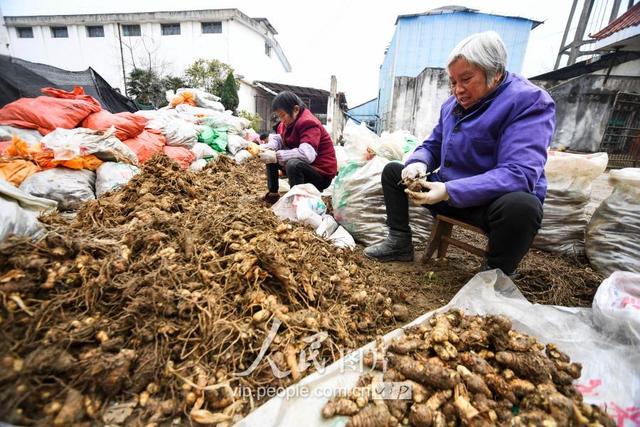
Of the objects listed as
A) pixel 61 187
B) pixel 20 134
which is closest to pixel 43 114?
pixel 20 134

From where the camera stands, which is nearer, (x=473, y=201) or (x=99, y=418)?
(x=99, y=418)

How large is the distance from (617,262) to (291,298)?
2.27 m

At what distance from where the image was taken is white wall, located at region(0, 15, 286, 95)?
17.8m

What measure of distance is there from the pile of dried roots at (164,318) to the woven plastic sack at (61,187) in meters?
1.07

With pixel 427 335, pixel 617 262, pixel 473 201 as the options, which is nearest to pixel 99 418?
pixel 427 335

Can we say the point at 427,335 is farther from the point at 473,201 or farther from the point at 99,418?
the point at 99,418

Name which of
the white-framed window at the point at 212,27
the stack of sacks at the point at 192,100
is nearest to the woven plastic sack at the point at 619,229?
the stack of sacks at the point at 192,100

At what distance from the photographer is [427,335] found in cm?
128

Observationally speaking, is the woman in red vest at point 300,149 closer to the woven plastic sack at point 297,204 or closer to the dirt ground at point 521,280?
the woven plastic sack at point 297,204

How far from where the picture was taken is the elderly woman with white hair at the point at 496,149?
61.2 inches

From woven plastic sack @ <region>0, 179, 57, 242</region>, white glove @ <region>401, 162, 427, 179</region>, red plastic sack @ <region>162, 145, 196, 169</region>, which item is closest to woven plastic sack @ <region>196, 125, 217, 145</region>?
red plastic sack @ <region>162, 145, 196, 169</region>

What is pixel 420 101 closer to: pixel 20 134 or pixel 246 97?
pixel 20 134

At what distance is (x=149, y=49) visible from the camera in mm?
18484

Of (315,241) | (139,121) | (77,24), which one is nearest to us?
(315,241)
